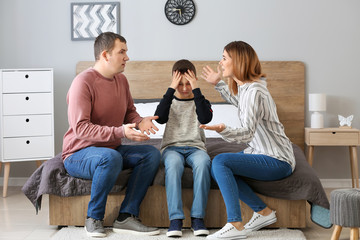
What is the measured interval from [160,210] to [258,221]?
0.56 meters

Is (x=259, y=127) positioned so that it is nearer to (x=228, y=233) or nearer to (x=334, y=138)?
(x=228, y=233)

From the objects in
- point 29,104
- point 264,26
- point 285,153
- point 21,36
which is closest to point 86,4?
point 21,36

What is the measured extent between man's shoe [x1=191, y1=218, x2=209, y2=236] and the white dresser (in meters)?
1.83

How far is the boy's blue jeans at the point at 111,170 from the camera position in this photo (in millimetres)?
2623

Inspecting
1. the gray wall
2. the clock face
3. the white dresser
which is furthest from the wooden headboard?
the white dresser

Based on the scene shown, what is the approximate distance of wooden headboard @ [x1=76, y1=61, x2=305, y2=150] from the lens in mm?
4340

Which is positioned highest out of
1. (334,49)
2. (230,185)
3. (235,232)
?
(334,49)

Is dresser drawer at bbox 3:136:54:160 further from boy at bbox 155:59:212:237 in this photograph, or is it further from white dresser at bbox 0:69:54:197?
boy at bbox 155:59:212:237

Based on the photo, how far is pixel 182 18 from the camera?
439cm

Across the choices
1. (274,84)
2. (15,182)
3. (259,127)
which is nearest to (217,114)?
(274,84)

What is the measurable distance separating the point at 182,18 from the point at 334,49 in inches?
53.8

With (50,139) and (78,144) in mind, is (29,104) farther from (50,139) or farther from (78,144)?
(78,144)

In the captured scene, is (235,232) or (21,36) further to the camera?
(21,36)

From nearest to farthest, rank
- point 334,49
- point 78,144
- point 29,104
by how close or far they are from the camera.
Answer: point 78,144, point 29,104, point 334,49
